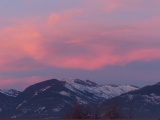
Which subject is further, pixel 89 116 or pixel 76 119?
pixel 89 116

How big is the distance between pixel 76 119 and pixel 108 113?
11.0 metres

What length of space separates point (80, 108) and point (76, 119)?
1259cm

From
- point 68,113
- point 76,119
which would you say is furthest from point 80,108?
point 76,119

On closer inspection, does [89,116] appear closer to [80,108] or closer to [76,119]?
[80,108]

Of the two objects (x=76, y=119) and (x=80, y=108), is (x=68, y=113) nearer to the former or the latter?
(x=80, y=108)

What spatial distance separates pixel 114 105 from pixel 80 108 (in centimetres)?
550

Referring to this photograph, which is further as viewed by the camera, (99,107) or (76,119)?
(99,107)

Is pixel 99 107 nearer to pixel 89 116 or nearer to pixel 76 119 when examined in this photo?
pixel 89 116

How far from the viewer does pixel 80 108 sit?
98.8 metres

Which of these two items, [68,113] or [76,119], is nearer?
[76,119]

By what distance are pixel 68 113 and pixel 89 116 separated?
3.76 meters

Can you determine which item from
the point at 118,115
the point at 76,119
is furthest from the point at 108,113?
the point at 76,119

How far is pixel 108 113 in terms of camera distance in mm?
96125

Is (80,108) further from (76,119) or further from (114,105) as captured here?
(76,119)
